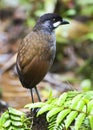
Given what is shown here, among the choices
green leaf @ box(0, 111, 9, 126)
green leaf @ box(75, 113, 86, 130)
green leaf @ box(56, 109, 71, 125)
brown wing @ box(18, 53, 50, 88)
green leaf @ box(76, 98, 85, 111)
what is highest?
brown wing @ box(18, 53, 50, 88)

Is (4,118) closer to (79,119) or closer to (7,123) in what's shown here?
(7,123)

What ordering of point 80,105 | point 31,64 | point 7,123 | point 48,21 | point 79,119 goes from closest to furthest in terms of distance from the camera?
point 79,119, point 80,105, point 7,123, point 31,64, point 48,21

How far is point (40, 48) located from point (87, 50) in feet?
15.9

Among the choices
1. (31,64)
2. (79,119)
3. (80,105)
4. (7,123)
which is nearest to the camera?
(79,119)

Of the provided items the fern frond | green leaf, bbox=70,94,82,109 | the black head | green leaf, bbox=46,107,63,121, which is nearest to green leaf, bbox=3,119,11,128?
the fern frond

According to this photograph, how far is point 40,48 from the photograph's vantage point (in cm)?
486

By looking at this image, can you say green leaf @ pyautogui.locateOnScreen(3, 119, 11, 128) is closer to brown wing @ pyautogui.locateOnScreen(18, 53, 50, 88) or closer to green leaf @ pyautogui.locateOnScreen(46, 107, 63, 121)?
green leaf @ pyautogui.locateOnScreen(46, 107, 63, 121)

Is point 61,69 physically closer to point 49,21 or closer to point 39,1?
point 39,1

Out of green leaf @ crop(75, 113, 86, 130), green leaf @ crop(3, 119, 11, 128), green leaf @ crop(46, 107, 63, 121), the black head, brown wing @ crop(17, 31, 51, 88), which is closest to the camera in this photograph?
green leaf @ crop(75, 113, 86, 130)

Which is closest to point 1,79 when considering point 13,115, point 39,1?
point 39,1

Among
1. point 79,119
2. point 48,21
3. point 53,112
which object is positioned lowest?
point 79,119

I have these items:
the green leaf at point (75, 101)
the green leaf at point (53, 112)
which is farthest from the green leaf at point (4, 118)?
the green leaf at point (75, 101)

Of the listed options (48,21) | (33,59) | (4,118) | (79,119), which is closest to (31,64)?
(33,59)

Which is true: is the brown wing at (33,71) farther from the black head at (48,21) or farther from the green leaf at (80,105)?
the green leaf at (80,105)
